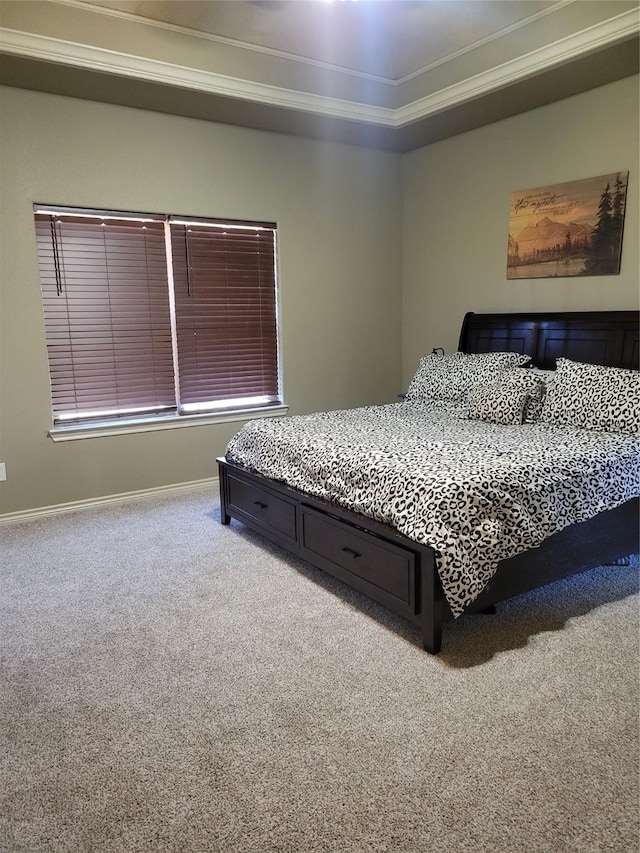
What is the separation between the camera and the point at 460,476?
231 cm

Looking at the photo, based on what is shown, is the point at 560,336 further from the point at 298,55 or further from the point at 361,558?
the point at 298,55

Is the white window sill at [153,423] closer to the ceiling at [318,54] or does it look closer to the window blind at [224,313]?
the window blind at [224,313]

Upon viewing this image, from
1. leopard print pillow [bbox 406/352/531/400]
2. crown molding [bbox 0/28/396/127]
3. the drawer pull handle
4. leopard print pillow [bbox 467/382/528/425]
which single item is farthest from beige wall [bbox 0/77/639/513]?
the drawer pull handle

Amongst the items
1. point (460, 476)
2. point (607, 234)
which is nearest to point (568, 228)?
point (607, 234)

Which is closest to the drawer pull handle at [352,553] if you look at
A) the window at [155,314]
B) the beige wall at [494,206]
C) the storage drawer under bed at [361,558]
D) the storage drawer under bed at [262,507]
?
the storage drawer under bed at [361,558]

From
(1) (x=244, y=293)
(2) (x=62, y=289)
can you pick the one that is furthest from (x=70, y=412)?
(1) (x=244, y=293)

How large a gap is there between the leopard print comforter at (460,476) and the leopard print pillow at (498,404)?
0.13 meters

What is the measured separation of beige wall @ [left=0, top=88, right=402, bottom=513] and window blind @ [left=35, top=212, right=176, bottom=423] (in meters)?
0.11

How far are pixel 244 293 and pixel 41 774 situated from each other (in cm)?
345

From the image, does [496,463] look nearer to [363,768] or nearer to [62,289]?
[363,768]

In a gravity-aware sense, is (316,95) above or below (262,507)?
above

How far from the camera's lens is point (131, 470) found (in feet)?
13.6

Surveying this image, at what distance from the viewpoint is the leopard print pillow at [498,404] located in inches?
134

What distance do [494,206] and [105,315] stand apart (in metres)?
2.92
